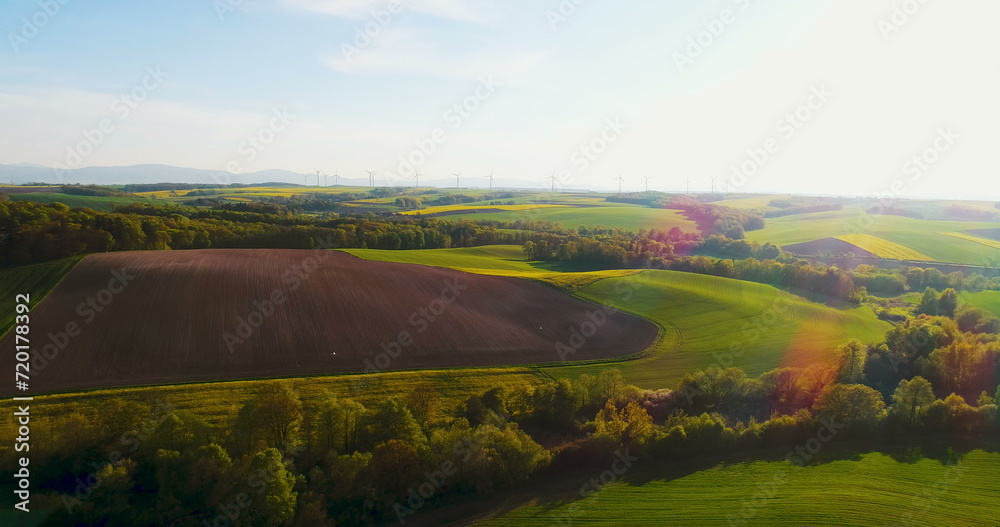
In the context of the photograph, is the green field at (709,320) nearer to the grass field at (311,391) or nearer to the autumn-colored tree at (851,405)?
the grass field at (311,391)

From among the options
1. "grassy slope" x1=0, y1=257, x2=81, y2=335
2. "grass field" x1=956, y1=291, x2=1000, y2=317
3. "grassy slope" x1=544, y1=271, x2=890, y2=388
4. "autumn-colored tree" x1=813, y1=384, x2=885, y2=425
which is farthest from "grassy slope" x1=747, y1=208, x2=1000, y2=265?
"grassy slope" x1=0, y1=257, x2=81, y2=335

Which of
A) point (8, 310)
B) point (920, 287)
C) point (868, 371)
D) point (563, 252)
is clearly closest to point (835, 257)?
point (920, 287)

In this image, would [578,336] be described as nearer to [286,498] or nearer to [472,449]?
[472,449]

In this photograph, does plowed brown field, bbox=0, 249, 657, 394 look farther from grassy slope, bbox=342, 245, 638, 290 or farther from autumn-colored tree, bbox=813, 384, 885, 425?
autumn-colored tree, bbox=813, 384, 885, 425

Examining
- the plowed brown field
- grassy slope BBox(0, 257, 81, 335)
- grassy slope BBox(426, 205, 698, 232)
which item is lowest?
the plowed brown field

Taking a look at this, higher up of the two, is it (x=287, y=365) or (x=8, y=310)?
(x=8, y=310)

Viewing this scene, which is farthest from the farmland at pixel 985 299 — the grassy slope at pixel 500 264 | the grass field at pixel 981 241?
the grass field at pixel 981 241
